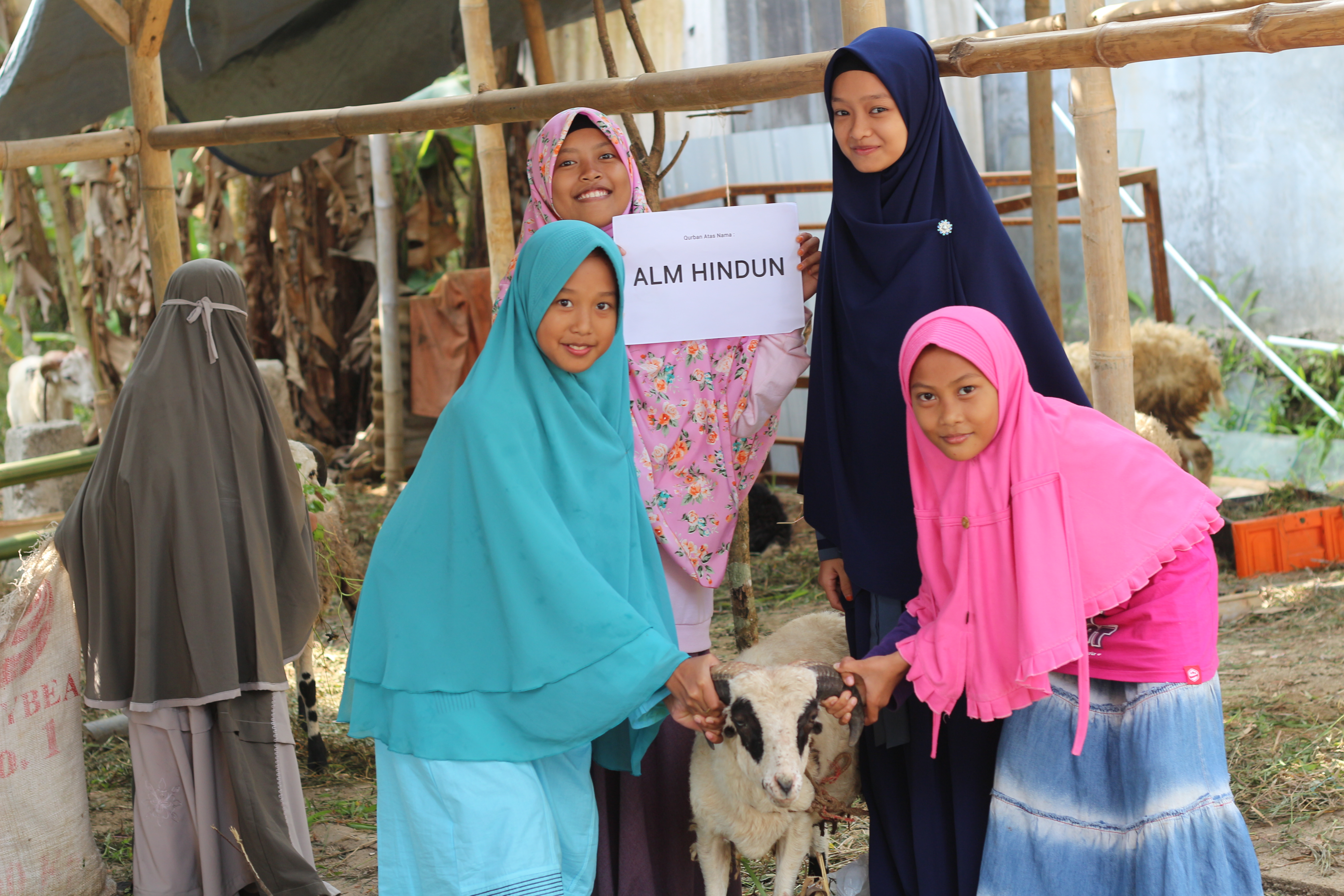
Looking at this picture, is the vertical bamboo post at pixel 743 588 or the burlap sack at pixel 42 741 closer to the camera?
the burlap sack at pixel 42 741

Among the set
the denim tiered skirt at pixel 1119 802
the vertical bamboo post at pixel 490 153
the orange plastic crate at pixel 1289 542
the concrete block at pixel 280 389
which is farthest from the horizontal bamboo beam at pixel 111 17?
the orange plastic crate at pixel 1289 542

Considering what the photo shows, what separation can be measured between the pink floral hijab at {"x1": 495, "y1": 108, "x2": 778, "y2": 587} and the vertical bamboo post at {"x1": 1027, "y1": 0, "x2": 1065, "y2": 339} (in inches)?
115

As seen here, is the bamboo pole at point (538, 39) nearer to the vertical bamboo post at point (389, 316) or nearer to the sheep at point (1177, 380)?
the vertical bamboo post at point (389, 316)

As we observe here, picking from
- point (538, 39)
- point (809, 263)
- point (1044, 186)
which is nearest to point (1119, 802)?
point (809, 263)

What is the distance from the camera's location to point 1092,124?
3.34 m

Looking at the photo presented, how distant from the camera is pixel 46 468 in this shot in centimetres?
442

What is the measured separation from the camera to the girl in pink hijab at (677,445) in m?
2.95

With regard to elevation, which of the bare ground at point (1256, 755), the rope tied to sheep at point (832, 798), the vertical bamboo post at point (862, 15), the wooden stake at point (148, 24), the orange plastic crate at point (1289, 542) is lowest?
the bare ground at point (1256, 755)

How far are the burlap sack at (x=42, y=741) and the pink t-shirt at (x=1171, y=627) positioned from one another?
2977 mm

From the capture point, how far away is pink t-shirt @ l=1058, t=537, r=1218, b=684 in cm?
233

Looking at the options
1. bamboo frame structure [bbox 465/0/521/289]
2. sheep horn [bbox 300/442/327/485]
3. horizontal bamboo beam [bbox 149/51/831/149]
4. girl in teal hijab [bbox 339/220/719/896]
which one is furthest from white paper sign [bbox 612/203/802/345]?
sheep horn [bbox 300/442/327/485]

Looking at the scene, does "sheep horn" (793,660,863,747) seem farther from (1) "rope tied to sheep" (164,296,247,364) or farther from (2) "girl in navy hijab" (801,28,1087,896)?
(1) "rope tied to sheep" (164,296,247,364)

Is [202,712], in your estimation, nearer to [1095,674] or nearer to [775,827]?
[775,827]

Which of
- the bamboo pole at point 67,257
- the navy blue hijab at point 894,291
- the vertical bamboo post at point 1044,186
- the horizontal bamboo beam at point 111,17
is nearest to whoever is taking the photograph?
the navy blue hijab at point 894,291
